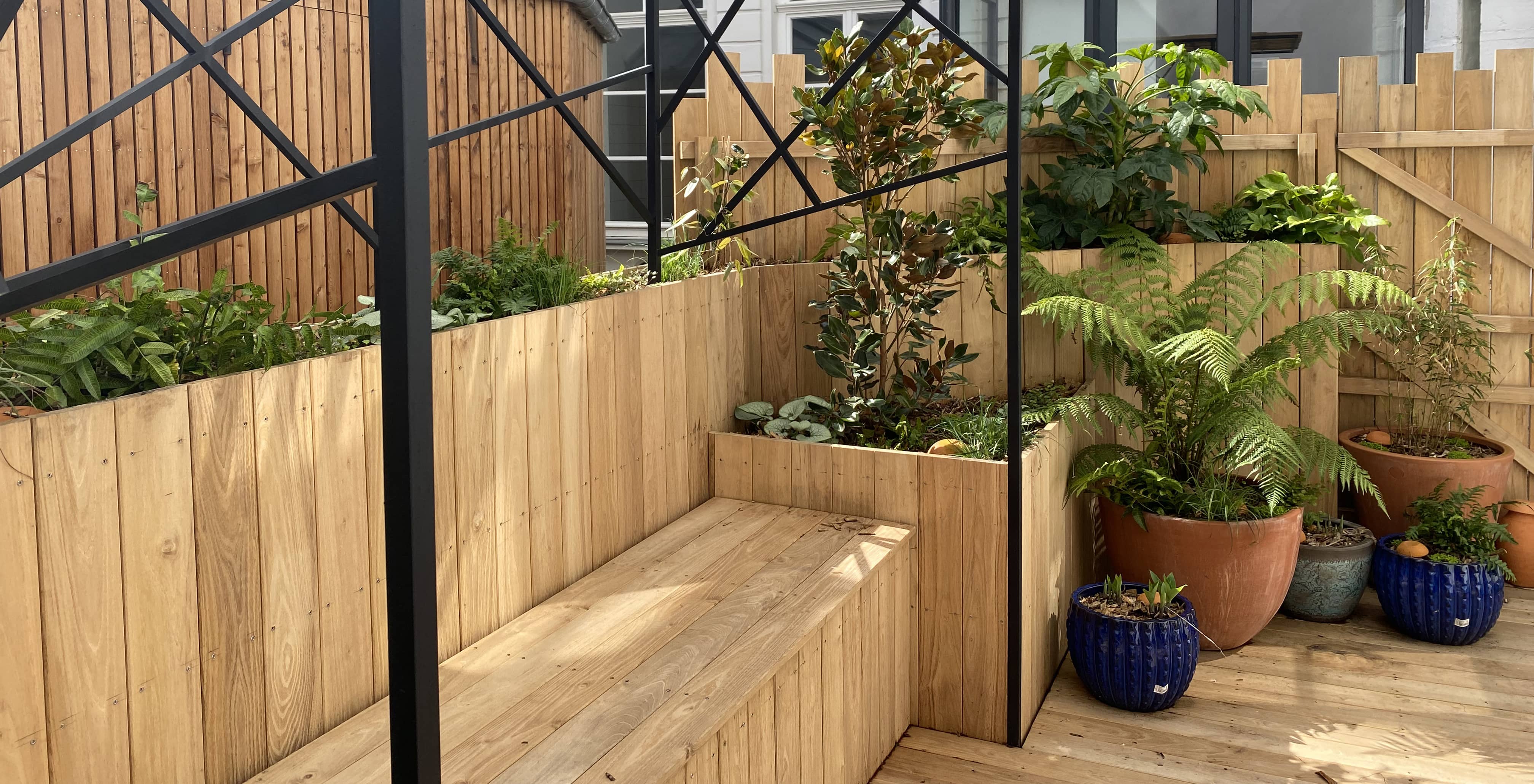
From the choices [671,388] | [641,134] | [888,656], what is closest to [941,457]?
[888,656]

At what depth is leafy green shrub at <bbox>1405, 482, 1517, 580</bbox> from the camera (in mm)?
4004

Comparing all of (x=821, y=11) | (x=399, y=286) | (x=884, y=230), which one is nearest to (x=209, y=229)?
(x=399, y=286)

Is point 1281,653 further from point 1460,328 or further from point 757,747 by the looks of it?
point 757,747

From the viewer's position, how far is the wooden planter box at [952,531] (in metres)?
3.36

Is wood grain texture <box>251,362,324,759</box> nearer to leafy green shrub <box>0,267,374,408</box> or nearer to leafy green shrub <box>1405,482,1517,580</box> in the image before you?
leafy green shrub <box>0,267,374,408</box>

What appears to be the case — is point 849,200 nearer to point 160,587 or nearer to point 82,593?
point 160,587

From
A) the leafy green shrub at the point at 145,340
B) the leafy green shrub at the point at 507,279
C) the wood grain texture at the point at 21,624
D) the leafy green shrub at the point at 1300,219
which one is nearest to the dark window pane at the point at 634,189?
the leafy green shrub at the point at 1300,219

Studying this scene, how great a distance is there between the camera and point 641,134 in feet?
27.2

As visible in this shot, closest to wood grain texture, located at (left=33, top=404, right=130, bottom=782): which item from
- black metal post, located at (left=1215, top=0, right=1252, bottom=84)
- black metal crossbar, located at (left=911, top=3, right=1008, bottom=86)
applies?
black metal crossbar, located at (left=911, top=3, right=1008, bottom=86)

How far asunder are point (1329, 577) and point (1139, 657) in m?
1.14

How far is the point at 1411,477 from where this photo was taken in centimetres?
442

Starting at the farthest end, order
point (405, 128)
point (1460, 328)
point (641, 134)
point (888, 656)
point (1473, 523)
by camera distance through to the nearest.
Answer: point (641, 134), point (1460, 328), point (1473, 523), point (888, 656), point (405, 128)

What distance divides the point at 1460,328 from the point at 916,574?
2.56m

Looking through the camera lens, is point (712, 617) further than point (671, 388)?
No
